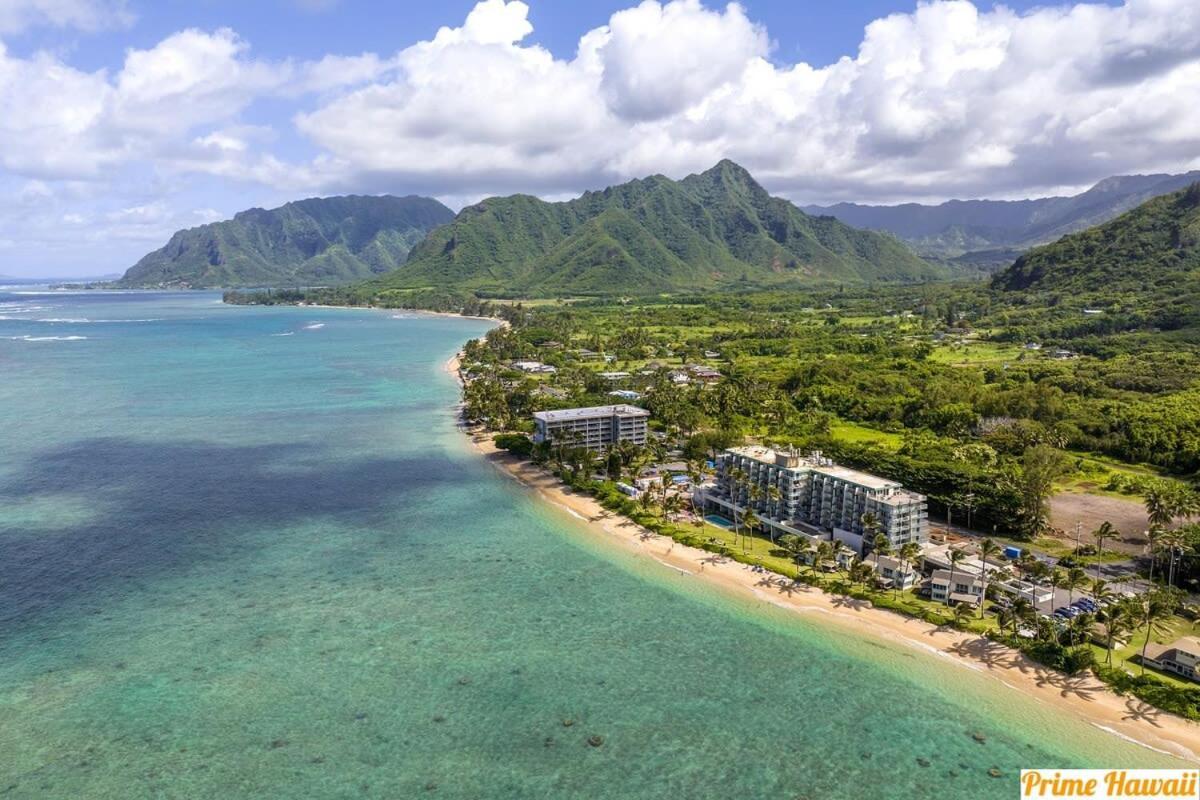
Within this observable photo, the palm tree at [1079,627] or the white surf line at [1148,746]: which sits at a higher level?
the palm tree at [1079,627]

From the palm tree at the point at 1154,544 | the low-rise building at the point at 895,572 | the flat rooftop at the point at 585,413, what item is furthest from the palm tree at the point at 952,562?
the flat rooftop at the point at 585,413

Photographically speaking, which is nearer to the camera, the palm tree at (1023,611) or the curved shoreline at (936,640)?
the curved shoreline at (936,640)

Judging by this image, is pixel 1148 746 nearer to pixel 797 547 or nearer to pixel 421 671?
pixel 797 547

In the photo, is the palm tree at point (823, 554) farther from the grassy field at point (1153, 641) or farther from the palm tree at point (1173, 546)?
the palm tree at point (1173, 546)

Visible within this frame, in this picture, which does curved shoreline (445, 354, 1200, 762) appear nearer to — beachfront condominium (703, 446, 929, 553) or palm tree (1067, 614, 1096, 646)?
palm tree (1067, 614, 1096, 646)

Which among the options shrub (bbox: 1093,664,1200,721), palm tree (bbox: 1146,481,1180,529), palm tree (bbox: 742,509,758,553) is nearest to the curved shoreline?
shrub (bbox: 1093,664,1200,721)

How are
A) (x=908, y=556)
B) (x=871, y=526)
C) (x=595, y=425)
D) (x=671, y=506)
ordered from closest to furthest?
(x=908, y=556), (x=871, y=526), (x=671, y=506), (x=595, y=425)

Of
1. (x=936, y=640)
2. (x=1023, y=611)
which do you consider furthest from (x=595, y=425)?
(x=1023, y=611)

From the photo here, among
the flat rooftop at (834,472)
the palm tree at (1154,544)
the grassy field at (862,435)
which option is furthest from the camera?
the grassy field at (862,435)
